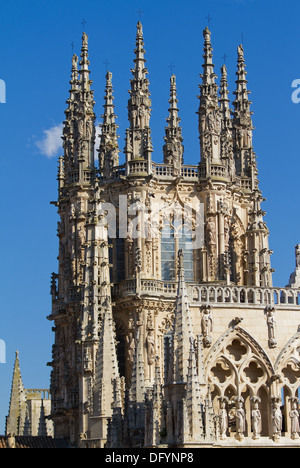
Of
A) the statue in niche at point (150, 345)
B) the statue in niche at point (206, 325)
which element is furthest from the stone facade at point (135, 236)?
the statue in niche at point (206, 325)

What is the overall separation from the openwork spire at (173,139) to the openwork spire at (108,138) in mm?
3193

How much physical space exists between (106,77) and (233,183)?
1041 cm

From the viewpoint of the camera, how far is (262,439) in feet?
152

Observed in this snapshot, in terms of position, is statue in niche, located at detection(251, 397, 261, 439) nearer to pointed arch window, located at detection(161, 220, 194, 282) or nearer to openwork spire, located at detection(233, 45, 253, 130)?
pointed arch window, located at detection(161, 220, 194, 282)

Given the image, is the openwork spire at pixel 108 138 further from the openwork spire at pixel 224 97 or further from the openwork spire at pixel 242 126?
the openwork spire at pixel 242 126

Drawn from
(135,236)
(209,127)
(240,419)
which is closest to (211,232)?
(135,236)

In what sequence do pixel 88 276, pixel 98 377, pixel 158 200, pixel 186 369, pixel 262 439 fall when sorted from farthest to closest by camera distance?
1. pixel 158 200
2. pixel 88 276
3. pixel 98 377
4. pixel 262 439
5. pixel 186 369

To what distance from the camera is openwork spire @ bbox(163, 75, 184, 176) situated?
76.7 m

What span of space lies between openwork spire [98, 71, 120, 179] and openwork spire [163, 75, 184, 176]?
3.19 metres

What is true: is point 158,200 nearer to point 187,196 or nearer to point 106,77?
point 187,196

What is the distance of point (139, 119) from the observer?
75562 mm

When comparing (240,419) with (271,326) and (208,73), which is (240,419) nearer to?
(271,326)

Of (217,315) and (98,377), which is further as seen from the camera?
(98,377)

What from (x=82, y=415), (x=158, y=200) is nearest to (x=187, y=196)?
(x=158, y=200)
